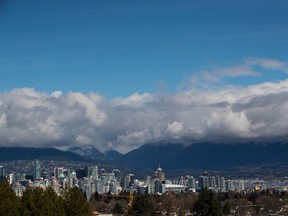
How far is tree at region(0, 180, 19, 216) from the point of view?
37.3 metres

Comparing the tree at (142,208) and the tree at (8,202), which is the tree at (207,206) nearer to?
the tree at (142,208)

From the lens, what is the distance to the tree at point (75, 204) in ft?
118

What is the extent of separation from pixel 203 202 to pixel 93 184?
99.0m

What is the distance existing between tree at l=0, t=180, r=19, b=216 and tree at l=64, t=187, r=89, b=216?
3475mm

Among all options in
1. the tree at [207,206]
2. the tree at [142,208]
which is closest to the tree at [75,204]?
the tree at [207,206]

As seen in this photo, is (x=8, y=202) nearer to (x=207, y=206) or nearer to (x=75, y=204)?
(x=75, y=204)

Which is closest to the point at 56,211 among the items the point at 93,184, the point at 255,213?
the point at 255,213

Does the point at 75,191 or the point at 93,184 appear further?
the point at 93,184

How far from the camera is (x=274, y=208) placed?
75.5 meters

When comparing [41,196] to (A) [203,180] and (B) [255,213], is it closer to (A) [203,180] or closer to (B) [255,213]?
(B) [255,213]

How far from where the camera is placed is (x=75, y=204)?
119ft

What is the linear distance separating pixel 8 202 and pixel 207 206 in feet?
52.1

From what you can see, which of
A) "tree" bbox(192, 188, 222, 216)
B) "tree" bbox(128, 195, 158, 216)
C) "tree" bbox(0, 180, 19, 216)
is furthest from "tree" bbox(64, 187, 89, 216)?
"tree" bbox(128, 195, 158, 216)

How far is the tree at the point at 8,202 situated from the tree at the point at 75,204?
348 centimetres
